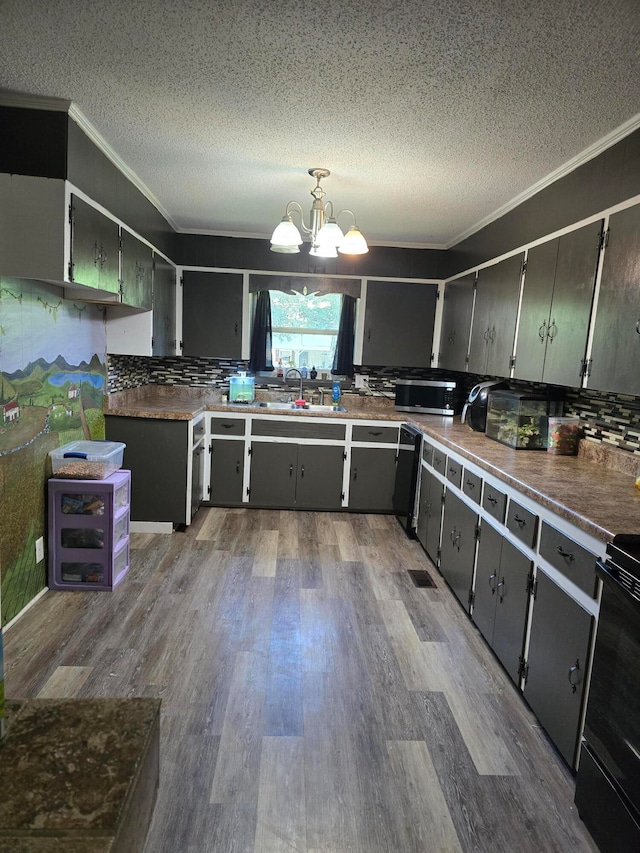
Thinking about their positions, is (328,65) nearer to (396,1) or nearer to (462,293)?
(396,1)

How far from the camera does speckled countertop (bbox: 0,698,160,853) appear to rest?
0.67 metres

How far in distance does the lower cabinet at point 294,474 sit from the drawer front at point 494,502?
2.00m

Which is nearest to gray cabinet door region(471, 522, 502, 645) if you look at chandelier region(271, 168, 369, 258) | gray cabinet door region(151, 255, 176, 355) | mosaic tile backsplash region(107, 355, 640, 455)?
mosaic tile backsplash region(107, 355, 640, 455)

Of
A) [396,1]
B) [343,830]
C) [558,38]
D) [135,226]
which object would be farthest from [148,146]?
[343,830]

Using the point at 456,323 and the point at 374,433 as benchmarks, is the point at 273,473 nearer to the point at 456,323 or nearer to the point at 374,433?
the point at 374,433

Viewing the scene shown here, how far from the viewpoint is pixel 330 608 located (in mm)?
2955

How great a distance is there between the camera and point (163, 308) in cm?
433

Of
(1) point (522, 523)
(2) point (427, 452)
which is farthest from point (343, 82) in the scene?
(2) point (427, 452)

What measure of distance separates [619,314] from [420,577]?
197cm

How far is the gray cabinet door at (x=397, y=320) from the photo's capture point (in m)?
4.95

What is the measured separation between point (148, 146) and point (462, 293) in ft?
8.45

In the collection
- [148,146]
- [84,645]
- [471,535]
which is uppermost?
[148,146]

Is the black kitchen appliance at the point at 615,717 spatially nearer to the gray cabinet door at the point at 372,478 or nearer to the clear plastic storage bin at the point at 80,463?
the clear plastic storage bin at the point at 80,463

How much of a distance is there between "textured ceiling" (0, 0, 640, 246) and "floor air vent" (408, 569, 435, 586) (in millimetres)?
2411
